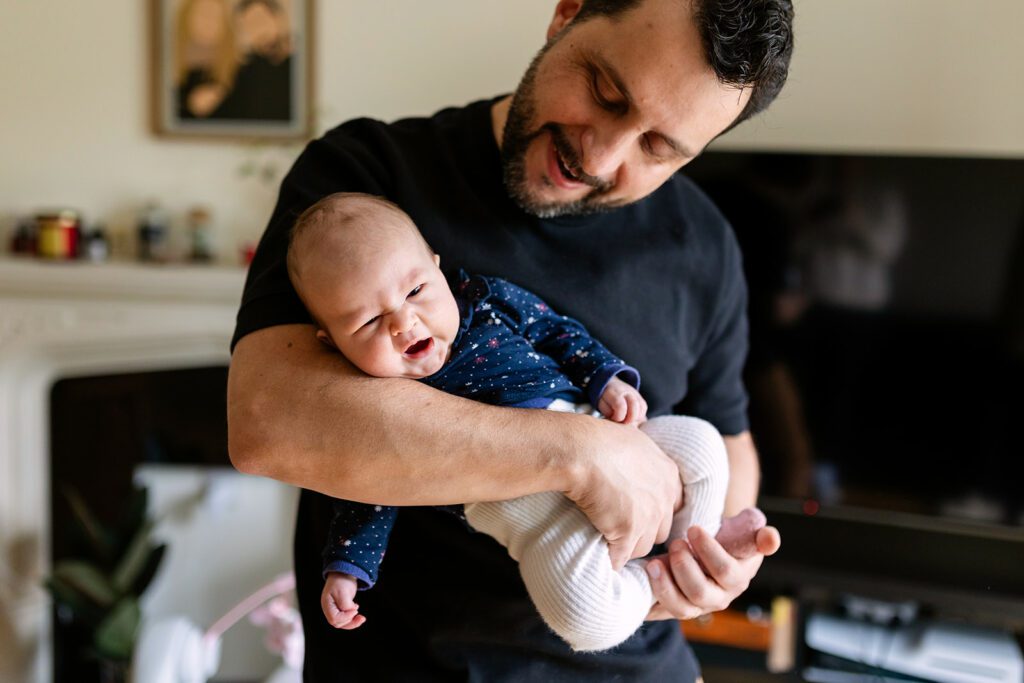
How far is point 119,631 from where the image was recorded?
2447mm

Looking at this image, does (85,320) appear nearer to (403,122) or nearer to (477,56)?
(477,56)

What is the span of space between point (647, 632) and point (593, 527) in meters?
0.25

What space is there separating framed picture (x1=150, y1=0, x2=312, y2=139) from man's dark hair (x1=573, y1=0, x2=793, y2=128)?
2023 mm

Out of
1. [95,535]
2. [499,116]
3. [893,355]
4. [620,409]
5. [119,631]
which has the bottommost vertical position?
[119,631]

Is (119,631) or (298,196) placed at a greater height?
(298,196)

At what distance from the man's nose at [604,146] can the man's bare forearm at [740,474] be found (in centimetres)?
46

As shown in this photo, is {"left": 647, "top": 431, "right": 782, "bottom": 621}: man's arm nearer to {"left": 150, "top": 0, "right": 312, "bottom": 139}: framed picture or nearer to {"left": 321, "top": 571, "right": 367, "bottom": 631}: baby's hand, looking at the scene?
{"left": 321, "top": 571, "right": 367, "bottom": 631}: baby's hand

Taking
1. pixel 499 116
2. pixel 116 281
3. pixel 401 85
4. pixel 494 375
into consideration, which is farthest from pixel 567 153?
pixel 116 281

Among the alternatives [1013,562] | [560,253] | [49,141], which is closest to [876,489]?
[1013,562]

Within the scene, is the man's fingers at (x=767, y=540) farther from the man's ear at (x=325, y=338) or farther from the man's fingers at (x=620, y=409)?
the man's ear at (x=325, y=338)

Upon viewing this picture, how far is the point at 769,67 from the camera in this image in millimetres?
945

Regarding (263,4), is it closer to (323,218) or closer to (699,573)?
(323,218)

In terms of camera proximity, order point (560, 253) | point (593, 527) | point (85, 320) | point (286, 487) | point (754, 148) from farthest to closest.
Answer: point (286, 487)
point (85, 320)
point (754, 148)
point (560, 253)
point (593, 527)

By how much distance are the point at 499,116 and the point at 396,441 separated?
46 centimetres
